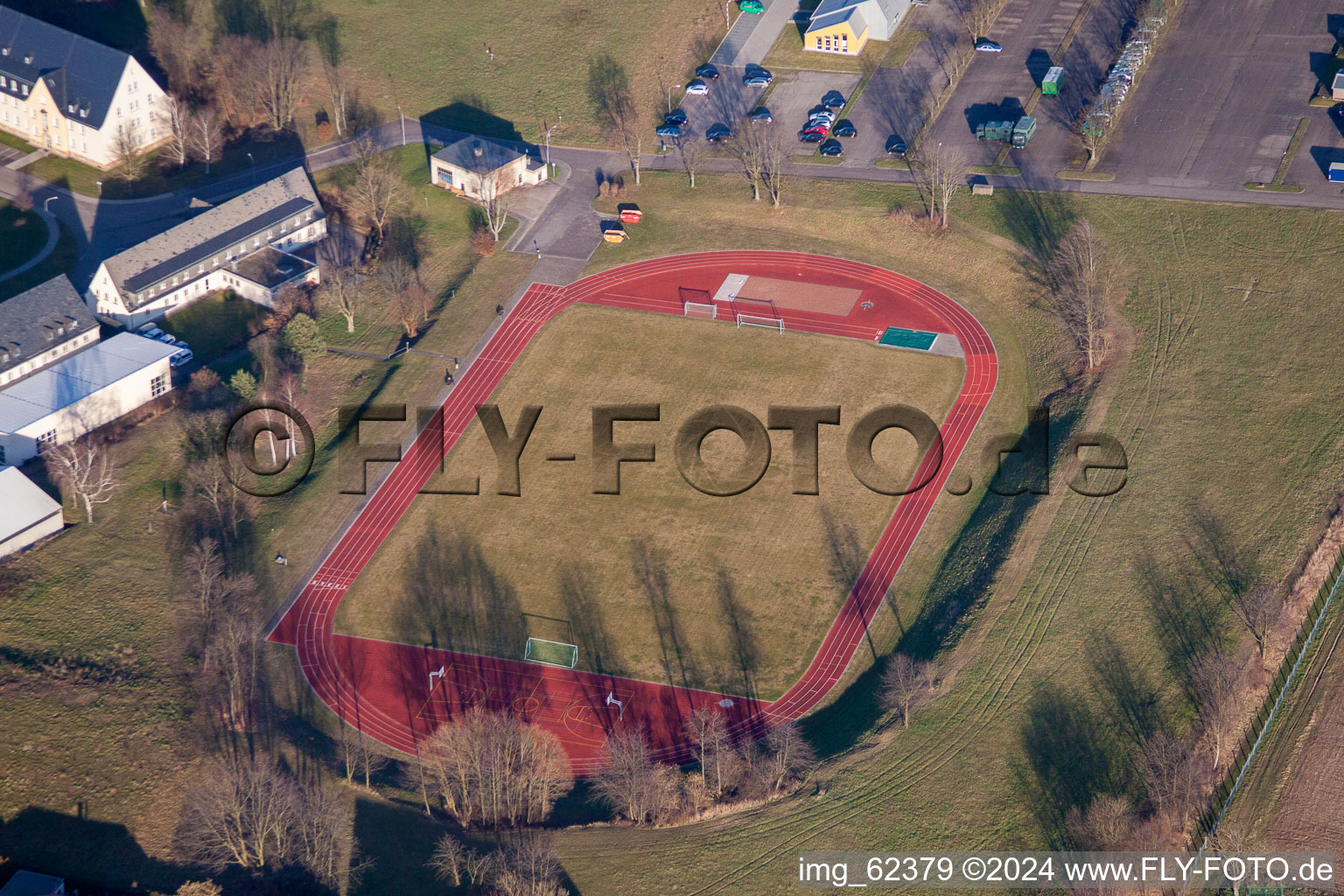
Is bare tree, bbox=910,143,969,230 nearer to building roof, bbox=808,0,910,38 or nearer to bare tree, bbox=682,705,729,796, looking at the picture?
building roof, bbox=808,0,910,38

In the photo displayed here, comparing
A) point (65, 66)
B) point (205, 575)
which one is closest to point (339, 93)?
point (65, 66)

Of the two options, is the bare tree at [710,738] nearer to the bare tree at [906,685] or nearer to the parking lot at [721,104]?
the bare tree at [906,685]

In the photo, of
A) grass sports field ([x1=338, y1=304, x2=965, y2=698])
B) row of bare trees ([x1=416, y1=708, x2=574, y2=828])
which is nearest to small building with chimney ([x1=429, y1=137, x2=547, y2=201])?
grass sports field ([x1=338, y1=304, x2=965, y2=698])

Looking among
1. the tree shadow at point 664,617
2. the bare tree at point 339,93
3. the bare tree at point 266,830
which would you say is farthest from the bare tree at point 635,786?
the bare tree at point 339,93

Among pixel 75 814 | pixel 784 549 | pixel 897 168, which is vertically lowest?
pixel 75 814

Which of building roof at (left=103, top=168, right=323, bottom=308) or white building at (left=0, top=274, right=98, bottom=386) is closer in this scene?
white building at (left=0, top=274, right=98, bottom=386)

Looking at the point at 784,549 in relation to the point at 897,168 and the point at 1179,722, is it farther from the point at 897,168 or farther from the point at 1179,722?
the point at 897,168

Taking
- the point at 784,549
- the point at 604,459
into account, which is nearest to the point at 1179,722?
the point at 784,549
